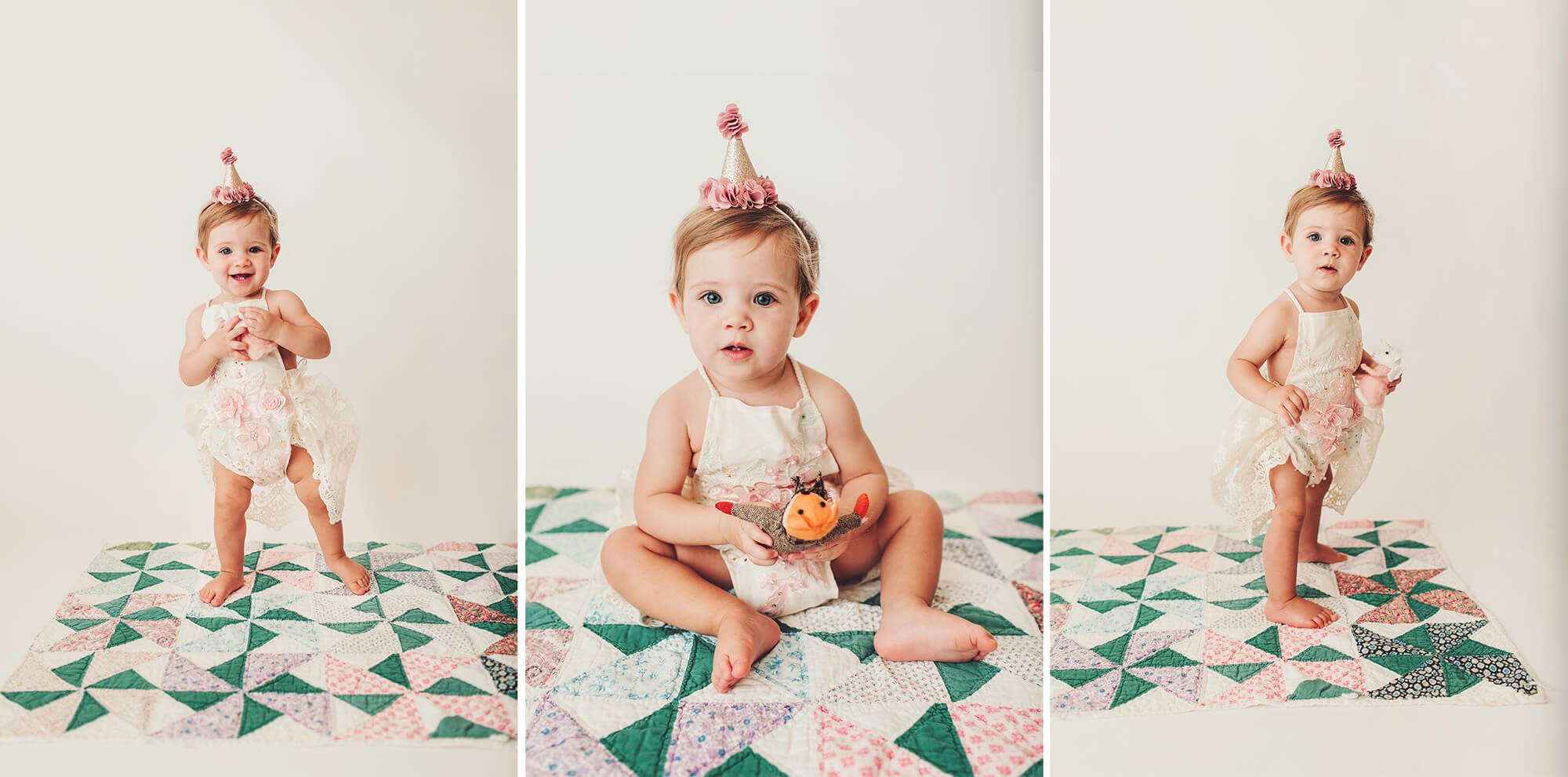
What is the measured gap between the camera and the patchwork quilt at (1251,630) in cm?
154

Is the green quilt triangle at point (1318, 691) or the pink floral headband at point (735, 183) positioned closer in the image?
the green quilt triangle at point (1318, 691)

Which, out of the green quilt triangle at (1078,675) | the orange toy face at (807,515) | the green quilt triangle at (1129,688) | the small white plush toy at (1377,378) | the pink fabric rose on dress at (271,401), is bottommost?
the green quilt triangle at (1129,688)

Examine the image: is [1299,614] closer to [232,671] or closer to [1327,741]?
[1327,741]

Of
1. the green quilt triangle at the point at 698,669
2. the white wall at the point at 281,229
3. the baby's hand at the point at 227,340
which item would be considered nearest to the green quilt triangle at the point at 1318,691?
the green quilt triangle at the point at 698,669

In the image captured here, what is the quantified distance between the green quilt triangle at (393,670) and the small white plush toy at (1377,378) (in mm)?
1527

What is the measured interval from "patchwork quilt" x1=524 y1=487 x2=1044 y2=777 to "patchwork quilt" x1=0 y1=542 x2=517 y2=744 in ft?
0.29

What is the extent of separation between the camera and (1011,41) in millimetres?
2096

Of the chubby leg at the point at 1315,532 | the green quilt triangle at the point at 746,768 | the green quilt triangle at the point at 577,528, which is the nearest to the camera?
the green quilt triangle at the point at 746,768

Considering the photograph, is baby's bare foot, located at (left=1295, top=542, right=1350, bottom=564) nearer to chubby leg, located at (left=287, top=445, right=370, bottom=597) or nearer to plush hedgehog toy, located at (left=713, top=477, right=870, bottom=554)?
plush hedgehog toy, located at (left=713, top=477, right=870, bottom=554)

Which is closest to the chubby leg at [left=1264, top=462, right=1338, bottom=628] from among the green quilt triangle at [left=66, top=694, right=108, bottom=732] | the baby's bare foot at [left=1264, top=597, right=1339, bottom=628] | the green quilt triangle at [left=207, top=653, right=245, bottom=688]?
the baby's bare foot at [left=1264, top=597, right=1339, bottom=628]

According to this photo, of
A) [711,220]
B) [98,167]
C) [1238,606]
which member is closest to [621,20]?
[711,220]

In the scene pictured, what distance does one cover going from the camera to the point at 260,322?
1508 mm

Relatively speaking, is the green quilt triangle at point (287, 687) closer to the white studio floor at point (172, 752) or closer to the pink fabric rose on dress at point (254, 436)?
the white studio floor at point (172, 752)

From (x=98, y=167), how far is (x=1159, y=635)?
5.70ft
